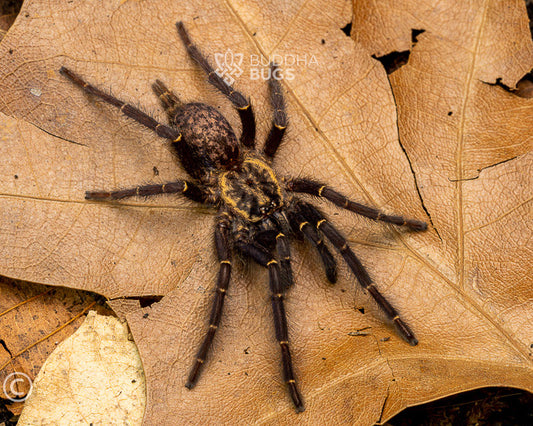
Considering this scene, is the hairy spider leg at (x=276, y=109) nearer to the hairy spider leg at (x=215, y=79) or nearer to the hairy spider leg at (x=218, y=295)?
the hairy spider leg at (x=215, y=79)

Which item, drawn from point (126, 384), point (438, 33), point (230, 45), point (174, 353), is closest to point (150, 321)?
point (174, 353)

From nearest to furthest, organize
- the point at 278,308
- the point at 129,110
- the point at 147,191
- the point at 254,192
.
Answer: the point at 278,308 → the point at 147,191 → the point at 129,110 → the point at 254,192

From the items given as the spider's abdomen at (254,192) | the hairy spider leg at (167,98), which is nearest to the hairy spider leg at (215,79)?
the hairy spider leg at (167,98)

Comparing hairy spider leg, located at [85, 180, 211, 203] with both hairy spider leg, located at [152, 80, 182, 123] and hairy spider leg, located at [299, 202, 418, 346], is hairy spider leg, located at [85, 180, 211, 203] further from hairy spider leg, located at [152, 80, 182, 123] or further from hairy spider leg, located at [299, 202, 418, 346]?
hairy spider leg, located at [299, 202, 418, 346]

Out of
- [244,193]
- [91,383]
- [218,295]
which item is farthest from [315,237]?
[91,383]

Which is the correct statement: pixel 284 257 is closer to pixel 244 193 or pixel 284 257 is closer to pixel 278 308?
pixel 278 308

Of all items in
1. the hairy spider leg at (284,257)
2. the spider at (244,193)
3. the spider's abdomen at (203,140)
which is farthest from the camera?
the spider's abdomen at (203,140)

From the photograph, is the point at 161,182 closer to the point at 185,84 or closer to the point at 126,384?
the point at 185,84

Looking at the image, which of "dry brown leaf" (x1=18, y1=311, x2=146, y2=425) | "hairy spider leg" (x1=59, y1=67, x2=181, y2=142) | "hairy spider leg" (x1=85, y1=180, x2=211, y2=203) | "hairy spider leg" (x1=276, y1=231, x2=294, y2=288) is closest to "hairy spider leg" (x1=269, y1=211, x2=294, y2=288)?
"hairy spider leg" (x1=276, y1=231, x2=294, y2=288)
